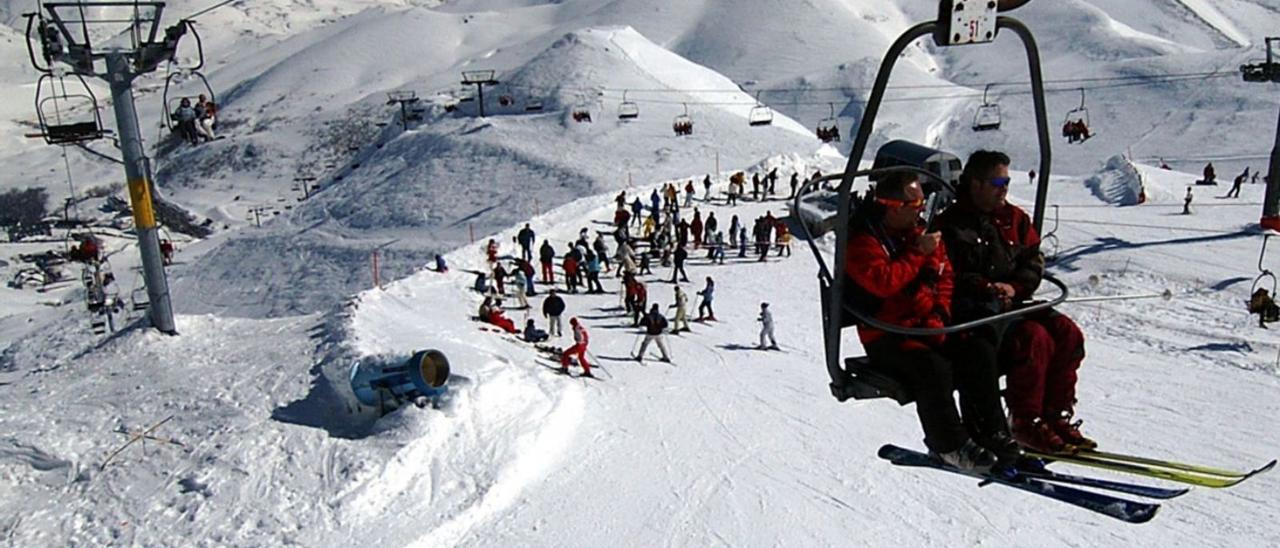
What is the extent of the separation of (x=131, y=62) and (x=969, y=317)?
15.1 metres

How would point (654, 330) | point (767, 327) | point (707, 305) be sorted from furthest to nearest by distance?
point (707, 305), point (767, 327), point (654, 330)

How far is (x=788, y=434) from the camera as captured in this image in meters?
13.0

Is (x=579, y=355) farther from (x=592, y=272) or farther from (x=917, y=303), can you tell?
(x=917, y=303)

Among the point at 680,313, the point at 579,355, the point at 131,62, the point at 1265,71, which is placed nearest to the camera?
the point at 579,355

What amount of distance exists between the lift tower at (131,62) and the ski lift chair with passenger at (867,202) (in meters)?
13.5

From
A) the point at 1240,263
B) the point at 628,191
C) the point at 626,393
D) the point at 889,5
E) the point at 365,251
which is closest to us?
the point at 626,393

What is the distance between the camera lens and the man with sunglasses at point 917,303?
410 centimetres

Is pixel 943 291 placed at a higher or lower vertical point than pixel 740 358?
higher

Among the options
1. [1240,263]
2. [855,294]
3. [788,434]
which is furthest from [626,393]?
[1240,263]

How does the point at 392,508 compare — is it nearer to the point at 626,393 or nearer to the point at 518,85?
the point at 626,393

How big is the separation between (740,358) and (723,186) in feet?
55.8

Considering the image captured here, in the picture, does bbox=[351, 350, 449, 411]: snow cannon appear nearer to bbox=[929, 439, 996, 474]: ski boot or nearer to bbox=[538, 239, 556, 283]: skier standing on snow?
bbox=[538, 239, 556, 283]: skier standing on snow

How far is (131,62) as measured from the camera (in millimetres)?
15094

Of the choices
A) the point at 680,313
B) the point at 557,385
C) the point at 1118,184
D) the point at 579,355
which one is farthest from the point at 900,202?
the point at 1118,184
